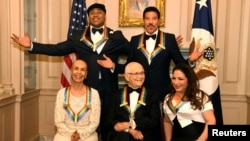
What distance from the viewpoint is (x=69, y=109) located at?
296cm

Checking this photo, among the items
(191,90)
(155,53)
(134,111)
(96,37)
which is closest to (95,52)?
(96,37)

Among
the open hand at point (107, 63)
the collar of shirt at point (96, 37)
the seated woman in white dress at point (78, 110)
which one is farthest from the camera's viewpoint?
the collar of shirt at point (96, 37)

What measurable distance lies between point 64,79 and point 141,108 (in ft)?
5.01

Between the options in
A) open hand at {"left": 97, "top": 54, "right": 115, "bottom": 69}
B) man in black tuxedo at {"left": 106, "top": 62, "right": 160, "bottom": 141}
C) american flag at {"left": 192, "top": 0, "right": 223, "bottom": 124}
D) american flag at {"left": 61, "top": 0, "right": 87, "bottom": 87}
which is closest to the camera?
A: man in black tuxedo at {"left": 106, "top": 62, "right": 160, "bottom": 141}

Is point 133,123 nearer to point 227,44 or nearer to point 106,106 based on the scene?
point 106,106

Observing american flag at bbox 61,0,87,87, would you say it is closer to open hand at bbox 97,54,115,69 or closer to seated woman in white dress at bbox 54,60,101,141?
open hand at bbox 97,54,115,69

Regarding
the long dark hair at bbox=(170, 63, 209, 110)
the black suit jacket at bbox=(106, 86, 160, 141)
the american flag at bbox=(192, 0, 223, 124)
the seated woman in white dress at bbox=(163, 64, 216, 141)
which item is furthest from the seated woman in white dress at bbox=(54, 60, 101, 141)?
the american flag at bbox=(192, 0, 223, 124)

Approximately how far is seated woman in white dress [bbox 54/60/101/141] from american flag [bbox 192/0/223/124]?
147 cm

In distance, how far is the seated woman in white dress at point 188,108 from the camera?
2.56 m

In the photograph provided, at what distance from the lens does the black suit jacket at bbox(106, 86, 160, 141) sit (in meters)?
2.79

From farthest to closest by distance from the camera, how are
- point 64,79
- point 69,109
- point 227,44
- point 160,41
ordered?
1. point 227,44
2. point 64,79
3. point 160,41
4. point 69,109

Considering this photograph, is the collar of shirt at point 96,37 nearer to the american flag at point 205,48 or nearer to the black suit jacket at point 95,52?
the black suit jacket at point 95,52

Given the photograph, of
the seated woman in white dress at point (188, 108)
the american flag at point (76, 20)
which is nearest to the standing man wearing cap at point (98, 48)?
the american flag at point (76, 20)

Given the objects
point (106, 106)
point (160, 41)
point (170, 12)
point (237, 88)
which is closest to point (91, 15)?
point (160, 41)
